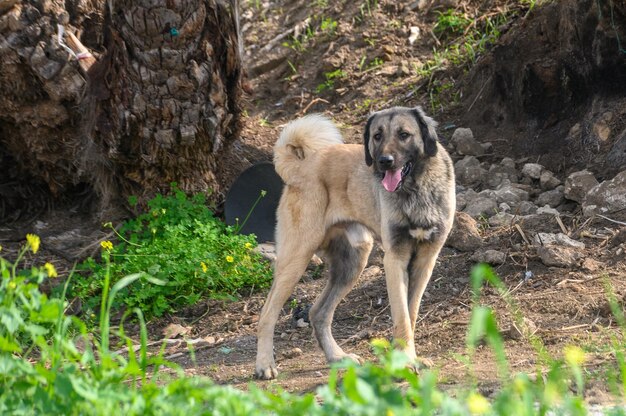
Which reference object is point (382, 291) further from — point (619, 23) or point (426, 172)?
point (619, 23)

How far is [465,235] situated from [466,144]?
1.73 metres

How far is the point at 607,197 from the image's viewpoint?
7668 millimetres

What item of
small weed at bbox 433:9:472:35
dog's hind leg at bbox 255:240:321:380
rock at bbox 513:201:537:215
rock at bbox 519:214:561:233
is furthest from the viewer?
small weed at bbox 433:9:472:35

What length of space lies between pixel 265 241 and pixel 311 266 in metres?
0.59

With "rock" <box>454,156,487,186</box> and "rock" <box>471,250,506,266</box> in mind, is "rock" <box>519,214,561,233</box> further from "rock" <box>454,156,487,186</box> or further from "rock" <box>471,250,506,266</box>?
"rock" <box>454,156,487,186</box>

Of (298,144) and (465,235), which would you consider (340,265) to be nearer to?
(298,144)

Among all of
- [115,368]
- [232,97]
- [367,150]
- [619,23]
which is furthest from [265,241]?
[115,368]

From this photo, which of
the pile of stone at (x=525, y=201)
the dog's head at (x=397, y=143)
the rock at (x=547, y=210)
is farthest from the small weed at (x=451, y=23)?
the dog's head at (x=397, y=143)

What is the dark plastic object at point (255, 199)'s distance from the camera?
8.68 m

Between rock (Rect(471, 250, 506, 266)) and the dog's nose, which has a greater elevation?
the dog's nose

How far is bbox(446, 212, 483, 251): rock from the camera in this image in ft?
25.3

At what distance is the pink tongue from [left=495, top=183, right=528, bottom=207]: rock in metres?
2.28

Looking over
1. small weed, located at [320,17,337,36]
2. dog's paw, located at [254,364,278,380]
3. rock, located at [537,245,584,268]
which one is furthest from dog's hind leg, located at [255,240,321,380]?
small weed, located at [320,17,337,36]

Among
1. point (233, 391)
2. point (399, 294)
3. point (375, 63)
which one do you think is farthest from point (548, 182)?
point (233, 391)
